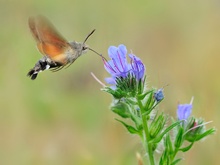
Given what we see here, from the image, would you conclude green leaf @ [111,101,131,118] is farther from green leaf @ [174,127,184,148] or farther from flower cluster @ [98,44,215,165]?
green leaf @ [174,127,184,148]

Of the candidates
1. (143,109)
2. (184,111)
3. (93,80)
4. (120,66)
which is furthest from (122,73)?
(93,80)

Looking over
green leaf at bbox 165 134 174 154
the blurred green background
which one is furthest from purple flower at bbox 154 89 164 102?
the blurred green background

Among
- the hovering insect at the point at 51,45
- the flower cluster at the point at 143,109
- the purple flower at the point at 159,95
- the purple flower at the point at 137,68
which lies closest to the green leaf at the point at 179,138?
the flower cluster at the point at 143,109

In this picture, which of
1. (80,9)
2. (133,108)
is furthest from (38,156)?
(80,9)

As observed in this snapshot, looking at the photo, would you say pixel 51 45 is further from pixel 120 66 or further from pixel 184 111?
pixel 184 111

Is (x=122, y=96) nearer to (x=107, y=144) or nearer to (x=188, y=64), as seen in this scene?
(x=107, y=144)

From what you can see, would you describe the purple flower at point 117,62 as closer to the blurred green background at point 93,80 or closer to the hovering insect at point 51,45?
the hovering insect at point 51,45
